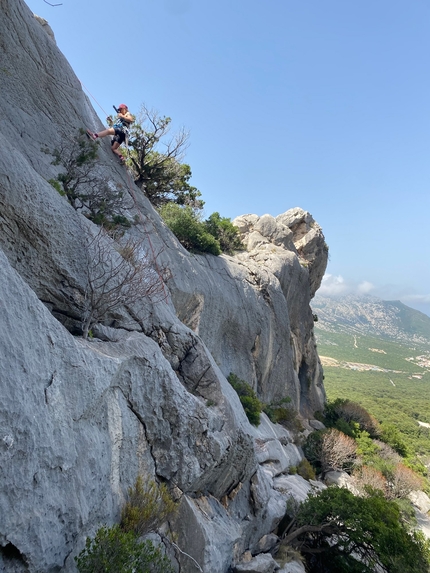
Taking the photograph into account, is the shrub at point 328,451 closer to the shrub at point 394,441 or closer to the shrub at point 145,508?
the shrub at point 394,441

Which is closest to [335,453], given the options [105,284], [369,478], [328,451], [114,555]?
[328,451]

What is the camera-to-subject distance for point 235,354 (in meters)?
21.3

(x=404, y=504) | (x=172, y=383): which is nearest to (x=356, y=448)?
(x=404, y=504)

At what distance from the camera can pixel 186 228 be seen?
20703 mm

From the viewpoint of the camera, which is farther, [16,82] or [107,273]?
[16,82]

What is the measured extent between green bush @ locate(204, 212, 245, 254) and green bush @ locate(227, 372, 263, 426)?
1079 centimetres

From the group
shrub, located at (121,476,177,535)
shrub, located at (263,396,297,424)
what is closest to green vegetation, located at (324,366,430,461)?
shrub, located at (263,396,297,424)

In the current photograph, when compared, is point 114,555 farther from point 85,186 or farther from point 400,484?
point 400,484

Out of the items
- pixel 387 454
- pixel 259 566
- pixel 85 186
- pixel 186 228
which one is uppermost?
pixel 186 228

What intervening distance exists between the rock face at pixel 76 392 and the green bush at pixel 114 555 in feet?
0.93

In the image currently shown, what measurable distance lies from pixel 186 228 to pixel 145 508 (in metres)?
16.3

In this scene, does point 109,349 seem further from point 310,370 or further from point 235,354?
point 310,370

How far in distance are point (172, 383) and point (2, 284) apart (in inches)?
177

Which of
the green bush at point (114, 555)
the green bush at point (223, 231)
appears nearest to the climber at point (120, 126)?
the green bush at point (223, 231)
